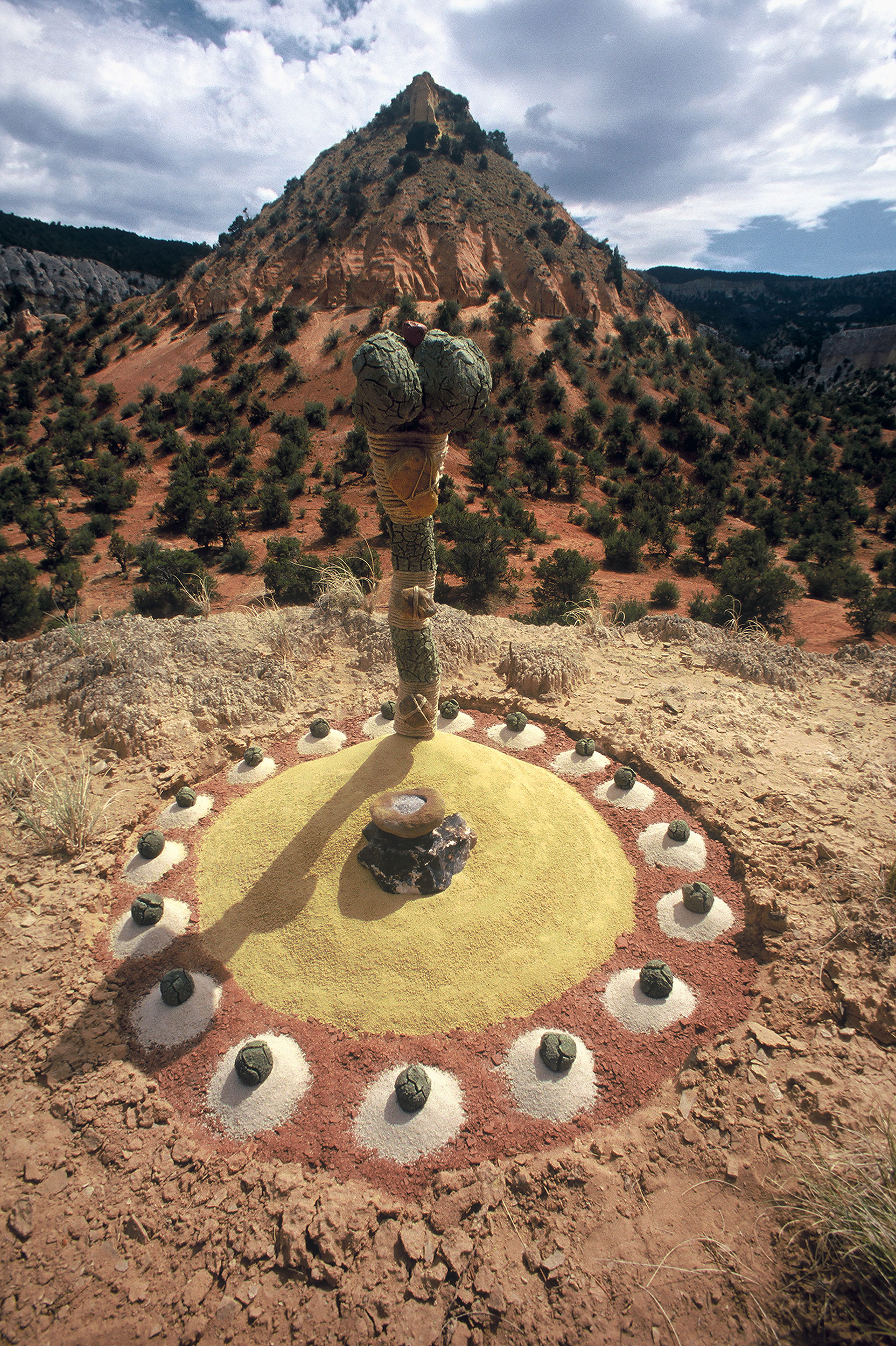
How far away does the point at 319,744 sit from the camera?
262 inches

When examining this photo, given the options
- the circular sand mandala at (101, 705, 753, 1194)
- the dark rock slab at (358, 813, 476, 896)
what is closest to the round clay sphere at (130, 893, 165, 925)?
the circular sand mandala at (101, 705, 753, 1194)

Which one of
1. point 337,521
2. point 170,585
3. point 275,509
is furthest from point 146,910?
point 275,509

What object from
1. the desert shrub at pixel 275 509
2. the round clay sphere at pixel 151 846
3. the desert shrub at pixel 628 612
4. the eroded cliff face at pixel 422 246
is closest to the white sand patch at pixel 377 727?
the round clay sphere at pixel 151 846

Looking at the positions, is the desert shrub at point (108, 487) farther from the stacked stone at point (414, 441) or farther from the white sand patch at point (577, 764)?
the white sand patch at point (577, 764)

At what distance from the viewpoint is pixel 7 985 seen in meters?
4.19

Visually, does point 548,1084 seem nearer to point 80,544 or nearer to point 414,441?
point 414,441

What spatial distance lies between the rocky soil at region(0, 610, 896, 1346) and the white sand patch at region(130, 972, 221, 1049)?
14 cm

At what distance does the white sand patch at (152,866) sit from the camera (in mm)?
5074

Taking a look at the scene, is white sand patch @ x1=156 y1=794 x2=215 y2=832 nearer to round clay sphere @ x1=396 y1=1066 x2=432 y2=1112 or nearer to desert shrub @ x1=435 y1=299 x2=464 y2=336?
round clay sphere @ x1=396 y1=1066 x2=432 y2=1112

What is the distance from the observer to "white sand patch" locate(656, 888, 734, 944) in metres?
4.55

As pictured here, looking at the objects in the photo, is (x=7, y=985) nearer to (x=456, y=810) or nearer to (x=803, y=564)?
(x=456, y=810)

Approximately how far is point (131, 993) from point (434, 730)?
9.82 ft

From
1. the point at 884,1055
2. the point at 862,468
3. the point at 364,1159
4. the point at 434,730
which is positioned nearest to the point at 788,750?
the point at 884,1055

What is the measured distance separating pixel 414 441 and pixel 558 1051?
4.11 metres
